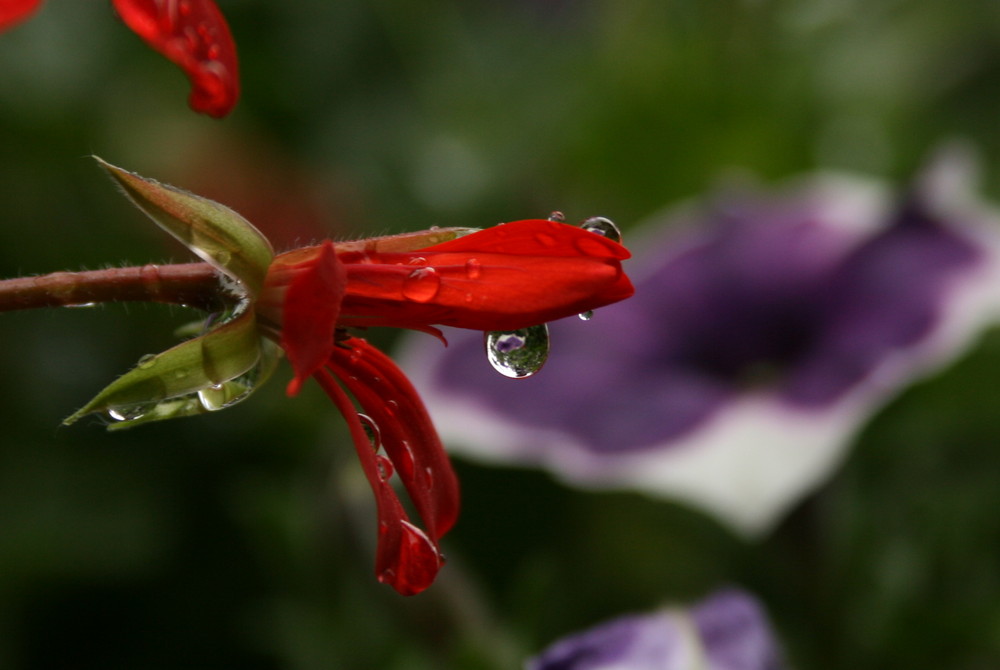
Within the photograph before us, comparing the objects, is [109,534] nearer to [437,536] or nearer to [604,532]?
[604,532]

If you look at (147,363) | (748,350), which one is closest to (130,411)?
(147,363)

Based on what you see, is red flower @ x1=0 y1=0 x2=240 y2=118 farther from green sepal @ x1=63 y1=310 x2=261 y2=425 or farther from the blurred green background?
the blurred green background

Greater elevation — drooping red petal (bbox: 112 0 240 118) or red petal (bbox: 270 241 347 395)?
drooping red petal (bbox: 112 0 240 118)

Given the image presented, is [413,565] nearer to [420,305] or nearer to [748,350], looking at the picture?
[420,305]

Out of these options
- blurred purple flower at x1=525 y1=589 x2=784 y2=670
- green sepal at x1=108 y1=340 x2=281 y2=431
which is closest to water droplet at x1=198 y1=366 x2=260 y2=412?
green sepal at x1=108 y1=340 x2=281 y2=431

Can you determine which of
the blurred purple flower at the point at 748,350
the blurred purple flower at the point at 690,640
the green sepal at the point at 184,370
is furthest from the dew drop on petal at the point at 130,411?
the blurred purple flower at the point at 748,350

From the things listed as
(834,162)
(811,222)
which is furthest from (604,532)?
(834,162)

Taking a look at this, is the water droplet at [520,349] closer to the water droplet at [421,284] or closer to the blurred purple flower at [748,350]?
the water droplet at [421,284]
